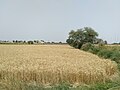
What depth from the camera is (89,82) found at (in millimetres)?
15117

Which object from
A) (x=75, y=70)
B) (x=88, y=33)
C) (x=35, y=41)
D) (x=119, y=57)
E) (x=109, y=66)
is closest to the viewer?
(x=75, y=70)

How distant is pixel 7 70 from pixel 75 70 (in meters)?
4.40

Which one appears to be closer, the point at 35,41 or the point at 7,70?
the point at 7,70

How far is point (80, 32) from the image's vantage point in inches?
3167

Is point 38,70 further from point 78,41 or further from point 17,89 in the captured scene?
point 78,41

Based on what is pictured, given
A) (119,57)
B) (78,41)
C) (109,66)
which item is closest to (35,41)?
(78,41)

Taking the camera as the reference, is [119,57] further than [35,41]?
No

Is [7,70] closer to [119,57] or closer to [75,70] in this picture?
[75,70]

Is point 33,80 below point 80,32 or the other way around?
below

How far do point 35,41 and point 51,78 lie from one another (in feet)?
511

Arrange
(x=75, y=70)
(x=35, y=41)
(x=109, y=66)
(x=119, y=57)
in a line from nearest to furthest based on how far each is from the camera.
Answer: (x=75, y=70) → (x=109, y=66) → (x=119, y=57) → (x=35, y=41)

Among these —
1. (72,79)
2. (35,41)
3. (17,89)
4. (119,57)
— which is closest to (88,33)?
(119,57)

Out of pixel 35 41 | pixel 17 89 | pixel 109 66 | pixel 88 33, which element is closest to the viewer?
pixel 17 89

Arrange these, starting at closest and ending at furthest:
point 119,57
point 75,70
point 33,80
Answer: point 33,80 → point 75,70 → point 119,57
